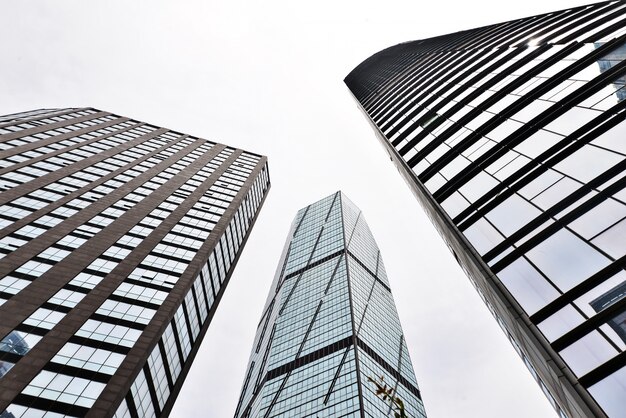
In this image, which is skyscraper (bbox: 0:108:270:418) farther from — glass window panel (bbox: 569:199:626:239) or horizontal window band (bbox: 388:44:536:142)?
glass window panel (bbox: 569:199:626:239)

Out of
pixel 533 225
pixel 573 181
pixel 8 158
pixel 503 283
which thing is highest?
pixel 573 181

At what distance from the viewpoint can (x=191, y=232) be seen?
61.1 metres

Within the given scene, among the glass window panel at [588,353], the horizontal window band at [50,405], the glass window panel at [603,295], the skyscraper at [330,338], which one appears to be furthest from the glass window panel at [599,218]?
the skyscraper at [330,338]

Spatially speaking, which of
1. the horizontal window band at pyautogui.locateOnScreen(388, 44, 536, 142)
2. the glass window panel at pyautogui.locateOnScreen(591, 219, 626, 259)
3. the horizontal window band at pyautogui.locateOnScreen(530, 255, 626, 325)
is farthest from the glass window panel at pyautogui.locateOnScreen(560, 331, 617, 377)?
the horizontal window band at pyautogui.locateOnScreen(388, 44, 536, 142)

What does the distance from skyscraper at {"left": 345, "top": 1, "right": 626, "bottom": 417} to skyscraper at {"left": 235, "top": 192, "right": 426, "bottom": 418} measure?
36526 mm

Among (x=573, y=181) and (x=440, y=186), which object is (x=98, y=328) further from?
(x=573, y=181)

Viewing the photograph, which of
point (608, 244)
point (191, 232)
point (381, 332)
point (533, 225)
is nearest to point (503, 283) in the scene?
point (533, 225)

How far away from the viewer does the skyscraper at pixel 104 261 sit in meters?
34.4

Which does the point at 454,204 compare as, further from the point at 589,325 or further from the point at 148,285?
the point at 148,285

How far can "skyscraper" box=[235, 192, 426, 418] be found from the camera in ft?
247

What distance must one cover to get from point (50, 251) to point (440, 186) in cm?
4280

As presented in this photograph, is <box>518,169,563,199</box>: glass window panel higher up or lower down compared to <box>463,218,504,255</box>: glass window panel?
higher up

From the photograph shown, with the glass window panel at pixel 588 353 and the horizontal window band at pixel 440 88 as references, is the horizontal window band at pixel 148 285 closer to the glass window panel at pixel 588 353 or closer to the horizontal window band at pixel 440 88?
the horizontal window band at pixel 440 88

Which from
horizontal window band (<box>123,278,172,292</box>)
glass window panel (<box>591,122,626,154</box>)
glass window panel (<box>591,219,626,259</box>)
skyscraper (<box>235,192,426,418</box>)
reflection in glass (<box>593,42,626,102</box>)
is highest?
reflection in glass (<box>593,42,626,102</box>)
